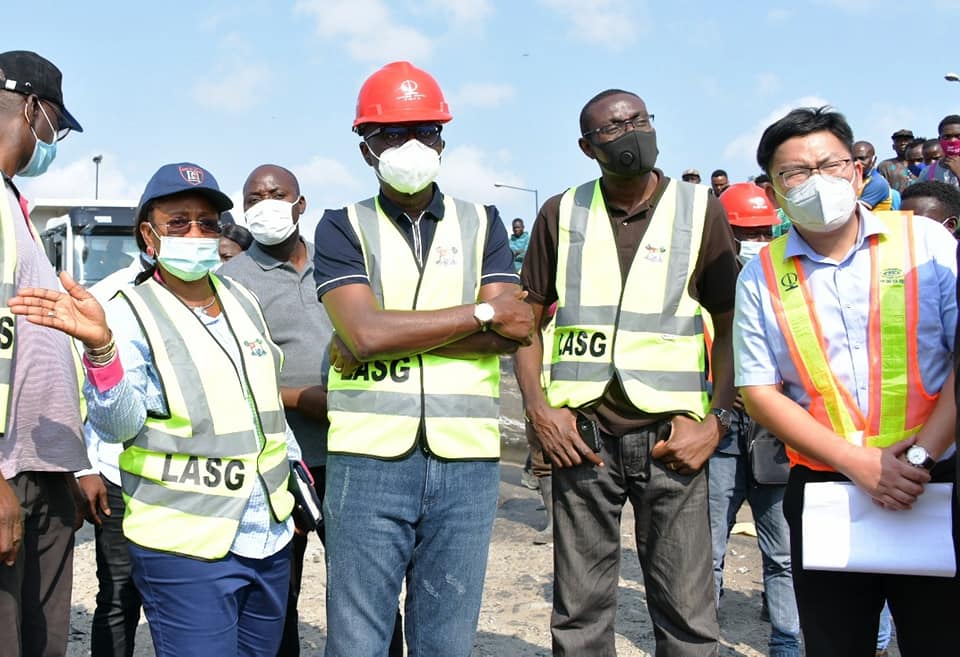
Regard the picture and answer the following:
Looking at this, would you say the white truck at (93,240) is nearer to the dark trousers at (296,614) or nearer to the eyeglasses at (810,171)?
the dark trousers at (296,614)

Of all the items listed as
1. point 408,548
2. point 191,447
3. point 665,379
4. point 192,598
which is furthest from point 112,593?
point 665,379

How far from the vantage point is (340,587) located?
310cm

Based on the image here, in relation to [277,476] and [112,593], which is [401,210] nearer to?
[277,476]

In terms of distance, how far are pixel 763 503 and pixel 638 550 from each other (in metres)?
1.46

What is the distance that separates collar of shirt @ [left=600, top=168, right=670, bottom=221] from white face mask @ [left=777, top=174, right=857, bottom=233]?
0.82 meters

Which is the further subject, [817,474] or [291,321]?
[291,321]

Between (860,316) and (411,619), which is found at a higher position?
(860,316)

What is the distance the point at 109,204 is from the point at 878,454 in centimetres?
1432

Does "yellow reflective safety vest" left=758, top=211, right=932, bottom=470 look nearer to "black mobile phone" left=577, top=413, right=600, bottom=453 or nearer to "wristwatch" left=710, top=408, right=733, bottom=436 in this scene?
"wristwatch" left=710, top=408, right=733, bottom=436

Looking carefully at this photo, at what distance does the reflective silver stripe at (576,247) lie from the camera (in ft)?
12.1

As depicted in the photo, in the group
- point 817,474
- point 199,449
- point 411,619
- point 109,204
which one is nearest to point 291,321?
point 199,449

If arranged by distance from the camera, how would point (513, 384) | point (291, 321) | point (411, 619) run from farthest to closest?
point (513, 384), point (291, 321), point (411, 619)

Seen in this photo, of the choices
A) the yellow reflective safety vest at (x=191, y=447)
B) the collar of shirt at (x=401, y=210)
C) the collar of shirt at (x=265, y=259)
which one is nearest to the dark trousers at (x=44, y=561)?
the yellow reflective safety vest at (x=191, y=447)

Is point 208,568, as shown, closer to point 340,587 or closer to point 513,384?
point 340,587
